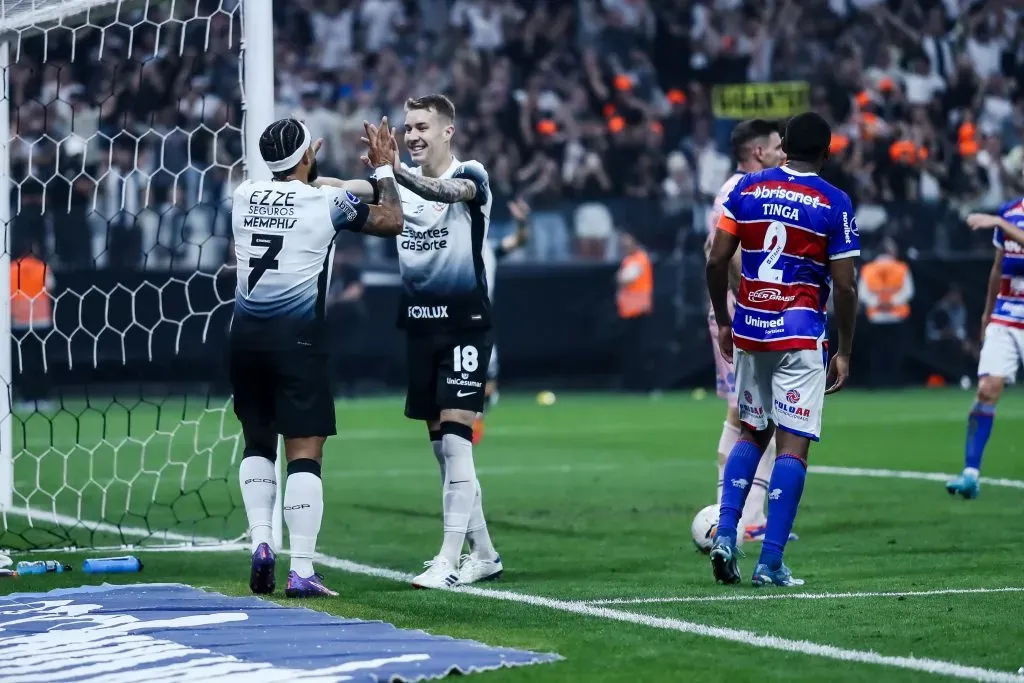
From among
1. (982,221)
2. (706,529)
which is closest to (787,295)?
(706,529)

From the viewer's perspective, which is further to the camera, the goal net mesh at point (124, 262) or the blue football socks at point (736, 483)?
the goal net mesh at point (124, 262)

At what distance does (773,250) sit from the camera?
7.16m

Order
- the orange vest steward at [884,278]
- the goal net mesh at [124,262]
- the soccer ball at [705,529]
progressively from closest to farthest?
the soccer ball at [705,529] < the goal net mesh at [124,262] < the orange vest steward at [884,278]

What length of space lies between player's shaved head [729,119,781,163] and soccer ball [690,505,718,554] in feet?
6.17

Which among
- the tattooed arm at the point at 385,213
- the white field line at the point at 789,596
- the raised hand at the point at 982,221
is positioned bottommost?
the white field line at the point at 789,596

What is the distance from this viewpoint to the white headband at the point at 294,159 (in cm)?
703

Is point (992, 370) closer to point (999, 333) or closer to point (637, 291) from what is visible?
point (999, 333)

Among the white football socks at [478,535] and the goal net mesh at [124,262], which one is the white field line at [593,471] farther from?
the white football socks at [478,535]

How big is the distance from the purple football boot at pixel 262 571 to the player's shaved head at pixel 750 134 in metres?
3.36

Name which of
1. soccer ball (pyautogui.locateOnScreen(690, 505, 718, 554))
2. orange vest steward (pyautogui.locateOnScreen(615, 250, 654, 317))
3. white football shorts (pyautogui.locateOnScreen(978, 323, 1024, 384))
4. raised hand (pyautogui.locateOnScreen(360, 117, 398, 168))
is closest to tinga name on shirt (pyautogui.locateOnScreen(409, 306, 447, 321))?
raised hand (pyautogui.locateOnScreen(360, 117, 398, 168))

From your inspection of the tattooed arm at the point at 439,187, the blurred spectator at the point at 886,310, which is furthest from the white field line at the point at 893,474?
the blurred spectator at the point at 886,310

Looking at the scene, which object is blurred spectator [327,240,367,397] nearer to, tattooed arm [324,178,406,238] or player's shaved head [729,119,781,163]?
player's shaved head [729,119,781,163]

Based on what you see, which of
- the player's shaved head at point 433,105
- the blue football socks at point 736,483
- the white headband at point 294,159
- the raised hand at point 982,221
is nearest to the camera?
the white headband at point 294,159

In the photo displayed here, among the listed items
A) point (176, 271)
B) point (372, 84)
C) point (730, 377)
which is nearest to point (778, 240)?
point (730, 377)
